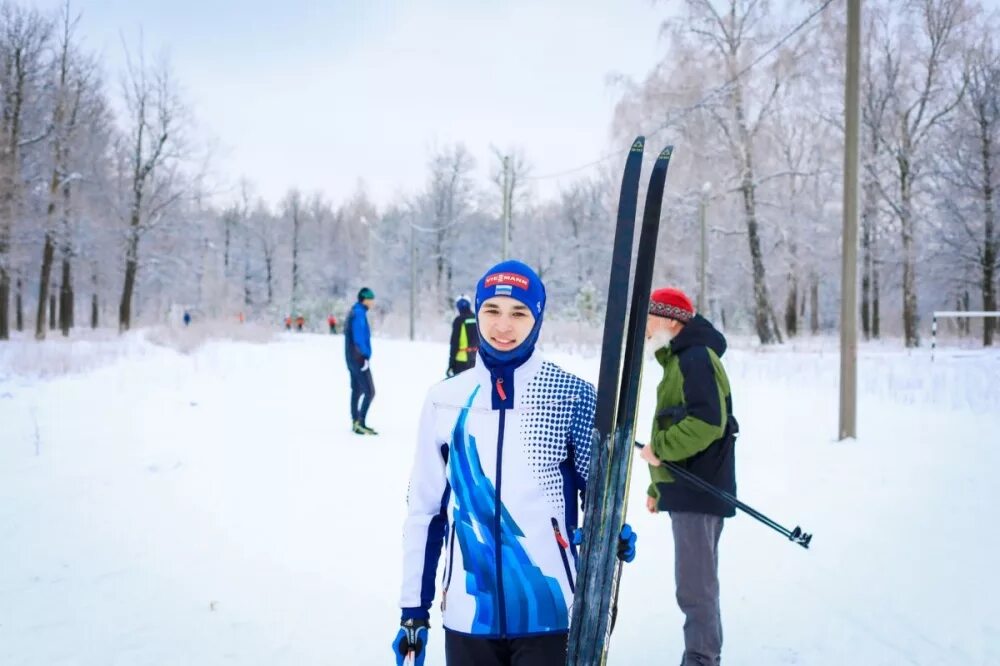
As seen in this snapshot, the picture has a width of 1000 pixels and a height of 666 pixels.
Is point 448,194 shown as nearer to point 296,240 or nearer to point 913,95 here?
Answer: point 296,240

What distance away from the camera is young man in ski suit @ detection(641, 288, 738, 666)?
2615mm

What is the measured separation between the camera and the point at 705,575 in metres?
2.61

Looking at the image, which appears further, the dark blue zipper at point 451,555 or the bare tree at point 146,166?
the bare tree at point 146,166

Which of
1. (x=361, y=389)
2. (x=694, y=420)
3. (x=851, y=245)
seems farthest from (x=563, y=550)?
(x=361, y=389)

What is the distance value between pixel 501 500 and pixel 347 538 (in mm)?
3304

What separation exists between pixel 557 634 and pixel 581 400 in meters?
0.65

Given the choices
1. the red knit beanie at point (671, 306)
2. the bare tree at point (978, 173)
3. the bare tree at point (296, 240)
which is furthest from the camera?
the bare tree at point (296, 240)

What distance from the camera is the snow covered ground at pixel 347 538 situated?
3.25 meters

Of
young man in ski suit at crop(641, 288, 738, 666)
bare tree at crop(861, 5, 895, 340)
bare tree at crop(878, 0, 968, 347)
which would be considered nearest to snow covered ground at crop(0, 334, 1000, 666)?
young man in ski suit at crop(641, 288, 738, 666)

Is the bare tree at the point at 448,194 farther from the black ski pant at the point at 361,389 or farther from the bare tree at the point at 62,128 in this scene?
the black ski pant at the point at 361,389

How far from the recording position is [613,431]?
1758mm

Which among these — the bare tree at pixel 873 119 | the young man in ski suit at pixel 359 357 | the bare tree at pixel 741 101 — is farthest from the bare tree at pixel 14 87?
the bare tree at pixel 873 119

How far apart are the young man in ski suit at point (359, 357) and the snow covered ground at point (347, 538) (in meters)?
0.33

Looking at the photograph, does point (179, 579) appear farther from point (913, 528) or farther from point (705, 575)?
point (913, 528)
